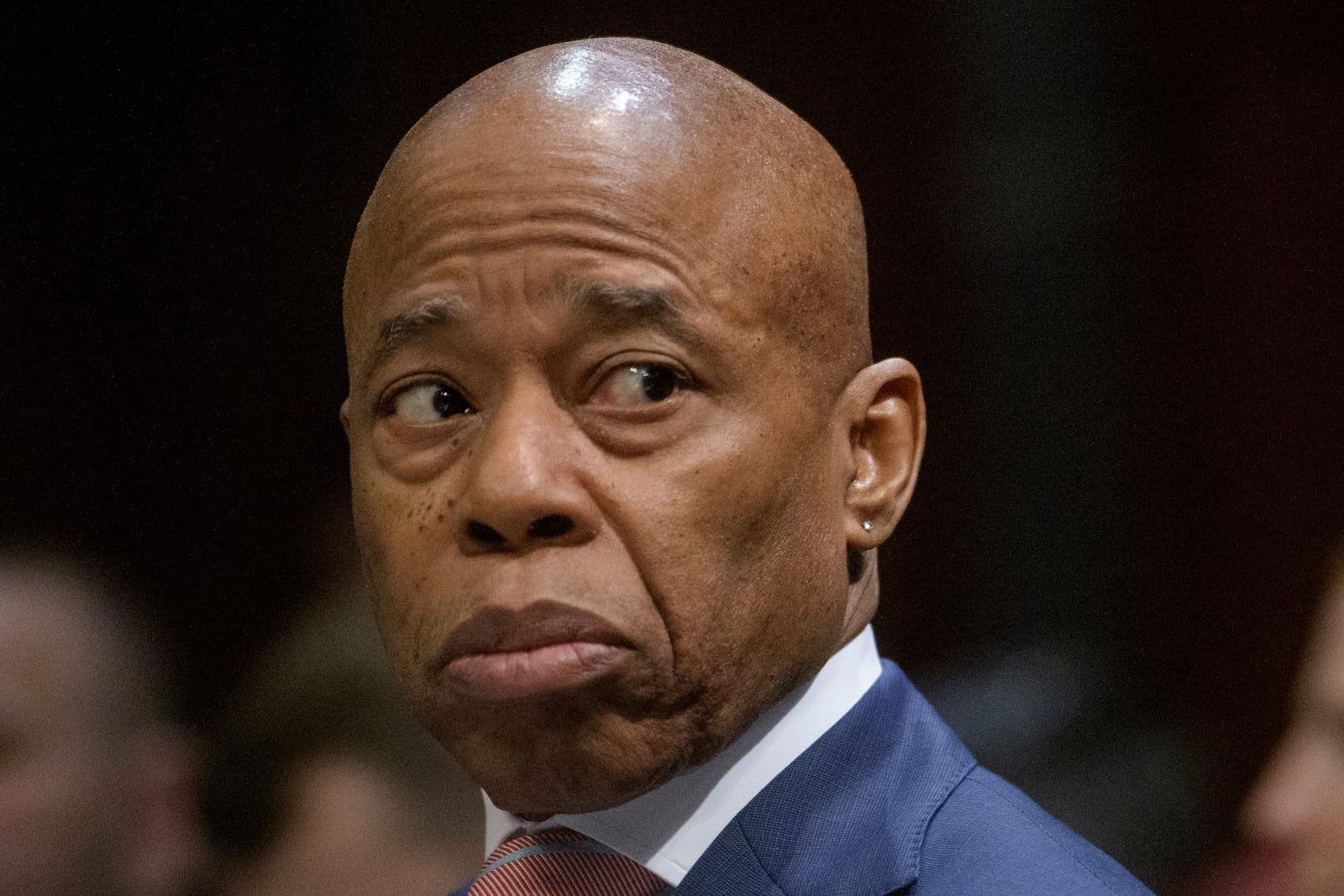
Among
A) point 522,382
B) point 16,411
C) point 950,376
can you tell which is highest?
point 522,382

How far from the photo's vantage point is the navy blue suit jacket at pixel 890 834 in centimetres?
177

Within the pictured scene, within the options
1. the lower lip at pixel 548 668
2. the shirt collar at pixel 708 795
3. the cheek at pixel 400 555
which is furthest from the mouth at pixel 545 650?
the shirt collar at pixel 708 795

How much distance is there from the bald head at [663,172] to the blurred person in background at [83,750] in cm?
85

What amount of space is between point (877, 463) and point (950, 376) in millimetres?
576

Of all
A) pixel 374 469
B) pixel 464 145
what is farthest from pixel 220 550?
pixel 464 145

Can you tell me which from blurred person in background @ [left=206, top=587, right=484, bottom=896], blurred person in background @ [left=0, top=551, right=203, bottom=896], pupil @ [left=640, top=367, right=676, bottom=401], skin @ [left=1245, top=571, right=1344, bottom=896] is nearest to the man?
pupil @ [left=640, top=367, right=676, bottom=401]

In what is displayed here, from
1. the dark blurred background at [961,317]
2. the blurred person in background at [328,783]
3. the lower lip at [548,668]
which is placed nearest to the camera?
the lower lip at [548,668]

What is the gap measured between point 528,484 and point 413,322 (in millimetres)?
258

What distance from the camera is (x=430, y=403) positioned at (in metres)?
1.89

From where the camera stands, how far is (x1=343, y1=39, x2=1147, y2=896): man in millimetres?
1749

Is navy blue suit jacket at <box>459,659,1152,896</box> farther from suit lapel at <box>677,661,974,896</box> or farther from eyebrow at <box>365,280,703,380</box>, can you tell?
eyebrow at <box>365,280,703,380</box>

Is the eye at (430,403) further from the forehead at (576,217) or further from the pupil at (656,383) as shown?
the pupil at (656,383)

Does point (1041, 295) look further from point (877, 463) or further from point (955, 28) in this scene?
point (877, 463)

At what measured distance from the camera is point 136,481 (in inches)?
103
